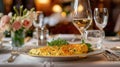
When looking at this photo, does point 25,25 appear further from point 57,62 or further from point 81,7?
point 57,62

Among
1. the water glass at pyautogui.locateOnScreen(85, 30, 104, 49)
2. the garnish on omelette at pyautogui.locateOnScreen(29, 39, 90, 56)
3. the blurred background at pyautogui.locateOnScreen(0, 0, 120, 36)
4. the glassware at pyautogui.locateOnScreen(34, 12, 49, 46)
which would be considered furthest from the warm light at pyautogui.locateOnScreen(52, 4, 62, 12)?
the garnish on omelette at pyautogui.locateOnScreen(29, 39, 90, 56)

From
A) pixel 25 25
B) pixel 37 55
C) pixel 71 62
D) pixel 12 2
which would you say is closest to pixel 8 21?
pixel 25 25

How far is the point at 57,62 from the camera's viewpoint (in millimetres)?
1109

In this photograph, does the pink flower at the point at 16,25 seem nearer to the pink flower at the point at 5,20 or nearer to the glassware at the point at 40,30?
the pink flower at the point at 5,20

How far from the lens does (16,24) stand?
141 centimetres

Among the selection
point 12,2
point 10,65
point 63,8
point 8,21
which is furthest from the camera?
point 63,8

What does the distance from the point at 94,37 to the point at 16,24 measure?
387 mm

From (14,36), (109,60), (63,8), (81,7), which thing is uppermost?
(63,8)

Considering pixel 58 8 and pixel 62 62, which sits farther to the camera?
pixel 58 8

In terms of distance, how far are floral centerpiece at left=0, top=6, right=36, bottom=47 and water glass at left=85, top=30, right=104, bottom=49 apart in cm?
34

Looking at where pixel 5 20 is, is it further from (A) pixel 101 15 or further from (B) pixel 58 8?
(B) pixel 58 8

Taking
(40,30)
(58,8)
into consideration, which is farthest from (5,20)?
(58,8)

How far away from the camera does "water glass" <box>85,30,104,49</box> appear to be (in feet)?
4.38

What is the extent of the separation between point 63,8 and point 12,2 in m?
1.06
